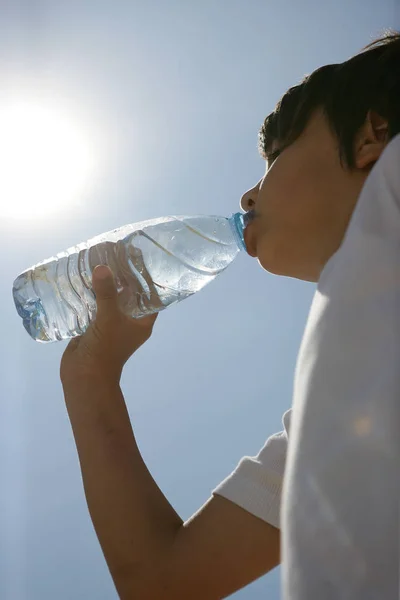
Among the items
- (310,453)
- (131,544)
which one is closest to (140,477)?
(131,544)

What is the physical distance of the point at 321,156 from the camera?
3.67ft

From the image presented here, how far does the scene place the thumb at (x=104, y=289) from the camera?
133 centimetres

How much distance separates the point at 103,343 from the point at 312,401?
93 centimetres

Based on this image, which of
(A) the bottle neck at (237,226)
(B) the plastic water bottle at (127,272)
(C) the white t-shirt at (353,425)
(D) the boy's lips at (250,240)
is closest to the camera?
(C) the white t-shirt at (353,425)

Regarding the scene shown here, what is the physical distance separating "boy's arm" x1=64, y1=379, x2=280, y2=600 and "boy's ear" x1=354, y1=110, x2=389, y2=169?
26.9 inches

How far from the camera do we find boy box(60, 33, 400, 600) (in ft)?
1.32

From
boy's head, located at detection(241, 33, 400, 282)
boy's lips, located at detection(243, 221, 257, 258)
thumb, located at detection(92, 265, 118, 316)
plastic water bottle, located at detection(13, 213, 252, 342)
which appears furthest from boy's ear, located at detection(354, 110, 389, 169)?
plastic water bottle, located at detection(13, 213, 252, 342)

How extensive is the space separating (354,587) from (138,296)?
1446 mm

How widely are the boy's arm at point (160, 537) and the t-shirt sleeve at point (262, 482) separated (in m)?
0.02

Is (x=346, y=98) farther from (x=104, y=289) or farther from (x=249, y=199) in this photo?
(x=104, y=289)

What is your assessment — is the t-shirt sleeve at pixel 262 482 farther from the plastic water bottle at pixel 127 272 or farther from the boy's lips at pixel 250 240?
the plastic water bottle at pixel 127 272

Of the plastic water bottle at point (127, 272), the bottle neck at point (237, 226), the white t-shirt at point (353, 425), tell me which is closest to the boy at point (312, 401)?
the white t-shirt at point (353, 425)

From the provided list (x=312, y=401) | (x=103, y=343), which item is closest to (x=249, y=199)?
(x=103, y=343)

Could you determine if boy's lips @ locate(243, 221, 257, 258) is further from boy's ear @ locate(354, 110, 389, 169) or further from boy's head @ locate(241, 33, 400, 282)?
boy's ear @ locate(354, 110, 389, 169)
